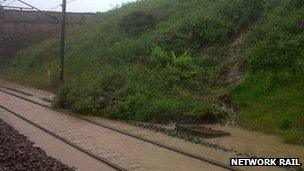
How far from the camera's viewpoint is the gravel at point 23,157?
41.1 feet

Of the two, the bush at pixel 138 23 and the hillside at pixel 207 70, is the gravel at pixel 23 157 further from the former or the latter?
the bush at pixel 138 23

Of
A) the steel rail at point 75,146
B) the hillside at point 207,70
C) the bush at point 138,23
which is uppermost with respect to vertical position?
the bush at point 138,23

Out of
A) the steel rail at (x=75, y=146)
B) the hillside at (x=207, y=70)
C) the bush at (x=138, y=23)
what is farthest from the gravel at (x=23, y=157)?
the bush at (x=138, y=23)

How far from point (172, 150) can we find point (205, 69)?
11.1 meters

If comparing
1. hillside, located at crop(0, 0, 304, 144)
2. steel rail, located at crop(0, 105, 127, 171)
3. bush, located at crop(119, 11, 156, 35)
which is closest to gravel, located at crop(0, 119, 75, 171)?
steel rail, located at crop(0, 105, 127, 171)

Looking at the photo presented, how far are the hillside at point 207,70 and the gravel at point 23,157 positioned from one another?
23.3ft

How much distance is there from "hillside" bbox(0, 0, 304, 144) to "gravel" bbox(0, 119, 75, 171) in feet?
23.3

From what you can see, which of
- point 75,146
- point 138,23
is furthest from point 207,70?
point 138,23

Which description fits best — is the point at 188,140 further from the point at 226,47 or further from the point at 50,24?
the point at 50,24

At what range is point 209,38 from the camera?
95.3ft

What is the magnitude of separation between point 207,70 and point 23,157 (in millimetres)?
13942

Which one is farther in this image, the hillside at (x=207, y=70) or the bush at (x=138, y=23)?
the bush at (x=138, y=23)

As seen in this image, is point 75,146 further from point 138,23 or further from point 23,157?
point 138,23

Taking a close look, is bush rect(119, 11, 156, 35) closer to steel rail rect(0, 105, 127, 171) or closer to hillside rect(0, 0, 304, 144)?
hillside rect(0, 0, 304, 144)
